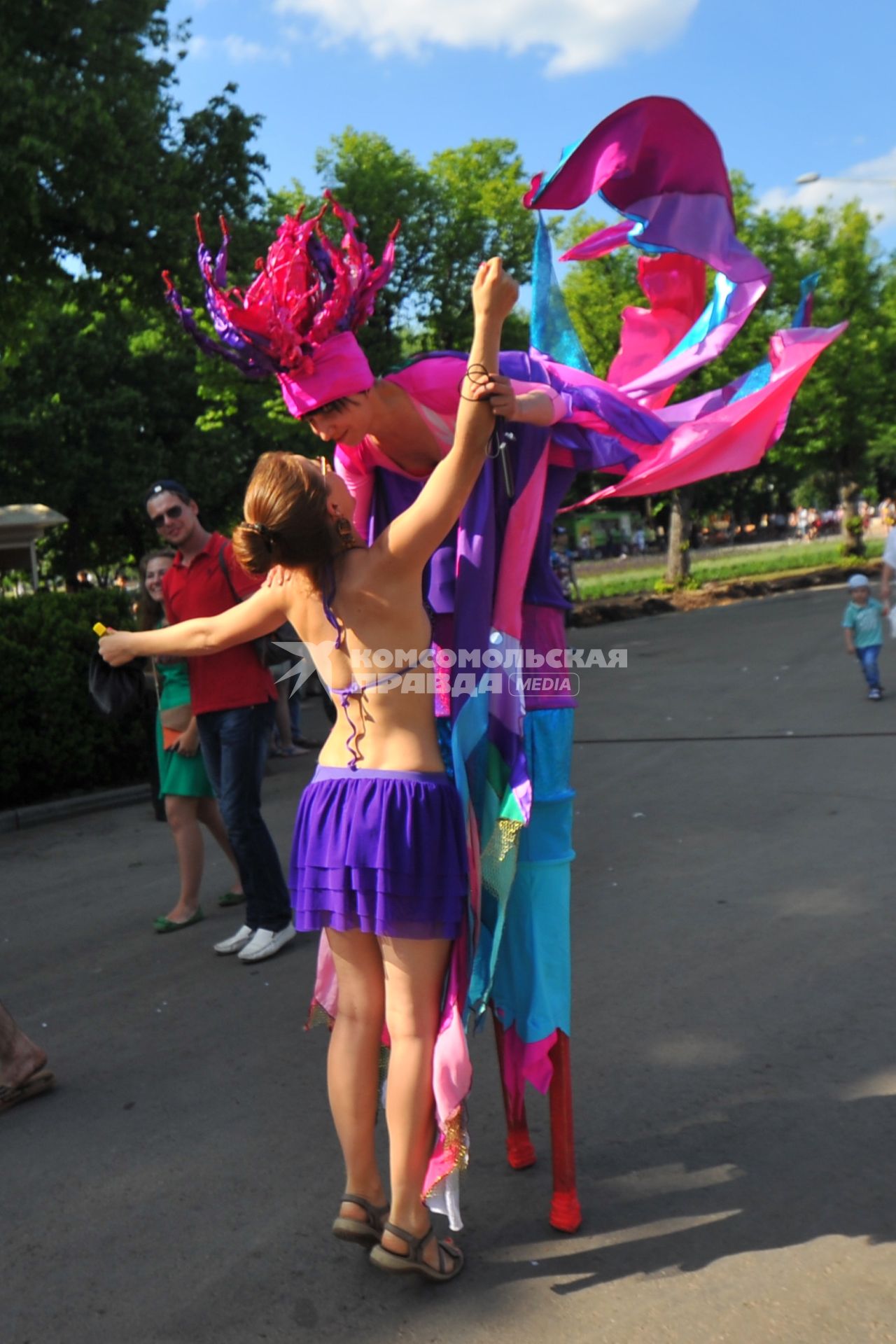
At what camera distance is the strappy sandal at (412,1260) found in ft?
9.13

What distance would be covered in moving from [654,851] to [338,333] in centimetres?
443

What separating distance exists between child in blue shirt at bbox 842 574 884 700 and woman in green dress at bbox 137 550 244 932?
22.4ft

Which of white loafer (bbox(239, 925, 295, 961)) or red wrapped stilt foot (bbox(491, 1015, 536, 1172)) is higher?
red wrapped stilt foot (bbox(491, 1015, 536, 1172))

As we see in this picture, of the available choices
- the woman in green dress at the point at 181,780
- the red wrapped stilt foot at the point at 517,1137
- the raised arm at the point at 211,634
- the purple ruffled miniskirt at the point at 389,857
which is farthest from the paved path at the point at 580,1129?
the raised arm at the point at 211,634

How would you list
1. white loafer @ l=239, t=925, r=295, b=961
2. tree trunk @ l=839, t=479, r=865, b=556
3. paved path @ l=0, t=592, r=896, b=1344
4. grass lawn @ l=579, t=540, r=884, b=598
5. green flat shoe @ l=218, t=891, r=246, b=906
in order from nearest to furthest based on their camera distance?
paved path @ l=0, t=592, r=896, b=1344
white loafer @ l=239, t=925, r=295, b=961
green flat shoe @ l=218, t=891, r=246, b=906
grass lawn @ l=579, t=540, r=884, b=598
tree trunk @ l=839, t=479, r=865, b=556

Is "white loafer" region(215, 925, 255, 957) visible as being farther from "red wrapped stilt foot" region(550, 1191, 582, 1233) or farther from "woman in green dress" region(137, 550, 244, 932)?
"red wrapped stilt foot" region(550, 1191, 582, 1233)

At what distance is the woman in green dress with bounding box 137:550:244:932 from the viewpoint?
6.06 meters

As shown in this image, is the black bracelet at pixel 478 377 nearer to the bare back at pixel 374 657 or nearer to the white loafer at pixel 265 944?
the bare back at pixel 374 657

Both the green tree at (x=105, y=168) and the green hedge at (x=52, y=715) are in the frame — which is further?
the green tree at (x=105, y=168)

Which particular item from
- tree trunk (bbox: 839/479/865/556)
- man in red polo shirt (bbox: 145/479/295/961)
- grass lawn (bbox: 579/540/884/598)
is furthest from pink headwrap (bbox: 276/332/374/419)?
tree trunk (bbox: 839/479/865/556)

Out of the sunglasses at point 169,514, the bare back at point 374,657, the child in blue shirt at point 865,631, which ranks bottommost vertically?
the child in blue shirt at point 865,631

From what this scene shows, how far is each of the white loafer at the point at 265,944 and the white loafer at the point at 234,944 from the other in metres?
0.04

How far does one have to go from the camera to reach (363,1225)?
2846mm

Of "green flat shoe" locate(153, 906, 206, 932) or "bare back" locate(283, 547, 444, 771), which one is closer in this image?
"bare back" locate(283, 547, 444, 771)
